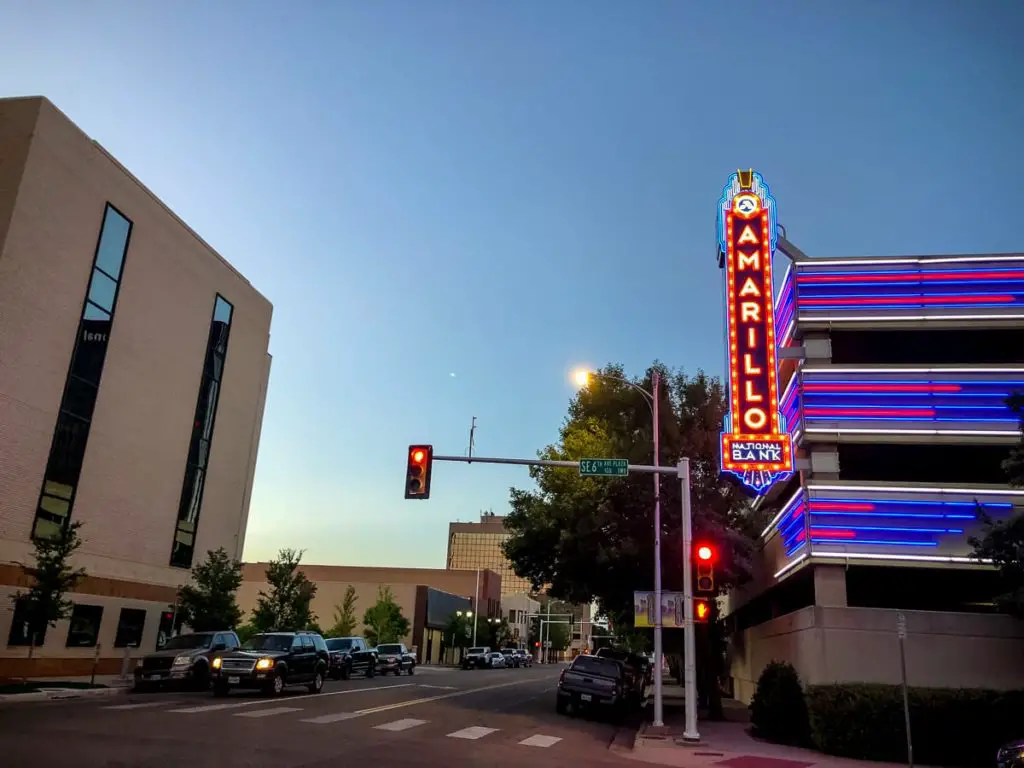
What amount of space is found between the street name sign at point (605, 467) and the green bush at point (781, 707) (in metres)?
6.27

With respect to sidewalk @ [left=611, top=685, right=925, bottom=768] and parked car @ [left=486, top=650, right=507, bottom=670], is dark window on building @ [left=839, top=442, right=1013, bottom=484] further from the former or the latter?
parked car @ [left=486, top=650, right=507, bottom=670]

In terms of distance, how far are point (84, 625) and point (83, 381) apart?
899cm

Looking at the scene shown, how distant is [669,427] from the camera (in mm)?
26641

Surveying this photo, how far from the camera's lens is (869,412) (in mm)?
20281

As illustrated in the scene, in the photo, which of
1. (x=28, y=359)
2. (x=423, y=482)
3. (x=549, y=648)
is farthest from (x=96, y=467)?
(x=549, y=648)

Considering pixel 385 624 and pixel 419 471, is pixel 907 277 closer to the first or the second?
Answer: pixel 419 471

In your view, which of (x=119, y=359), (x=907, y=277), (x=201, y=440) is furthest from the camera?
(x=201, y=440)

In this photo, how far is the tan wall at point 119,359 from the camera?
27.0 meters

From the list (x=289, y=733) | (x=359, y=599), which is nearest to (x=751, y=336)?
(x=289, y=733)

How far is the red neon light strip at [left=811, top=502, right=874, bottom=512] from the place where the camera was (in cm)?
1933

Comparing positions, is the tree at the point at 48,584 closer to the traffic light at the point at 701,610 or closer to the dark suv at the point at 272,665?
the dark suv at the point at 272,665

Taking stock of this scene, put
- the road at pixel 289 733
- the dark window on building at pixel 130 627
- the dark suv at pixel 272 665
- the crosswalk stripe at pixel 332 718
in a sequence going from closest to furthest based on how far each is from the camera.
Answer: the road at pixel 289 733 < the crosswalk stripe at pixel 332 718 < the dark suv at pixel 272 665 < the dark window on building at pixel 130 627

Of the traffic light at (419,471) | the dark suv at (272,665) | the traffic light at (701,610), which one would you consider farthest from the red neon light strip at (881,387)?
the dark suv at (272,665)

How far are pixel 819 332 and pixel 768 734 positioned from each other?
400 inches
